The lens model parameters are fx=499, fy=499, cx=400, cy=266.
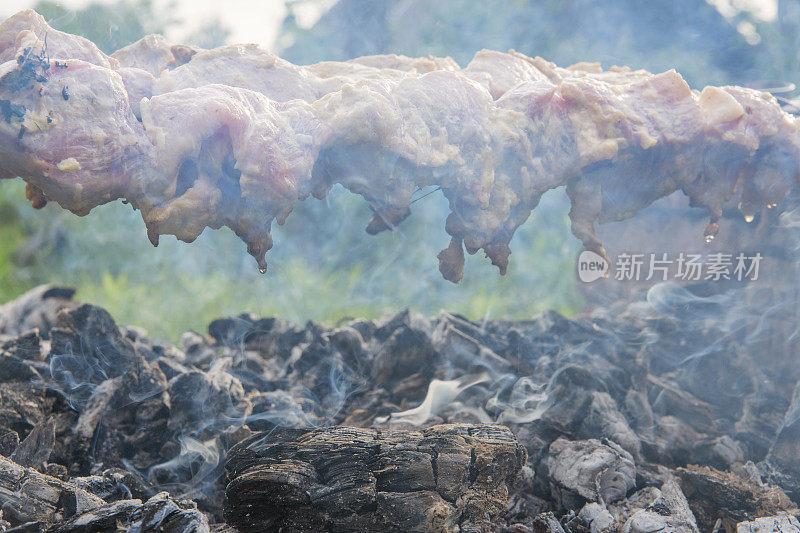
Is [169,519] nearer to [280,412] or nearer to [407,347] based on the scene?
[280,412]

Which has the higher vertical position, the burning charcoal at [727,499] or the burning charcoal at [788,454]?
the burning charcoal at [788,454]

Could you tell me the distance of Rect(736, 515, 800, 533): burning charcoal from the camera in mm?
2402

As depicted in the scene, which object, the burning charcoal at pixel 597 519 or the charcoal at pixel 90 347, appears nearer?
the burning charcoal at pixel 597 519

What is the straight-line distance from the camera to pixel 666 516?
8.26ft

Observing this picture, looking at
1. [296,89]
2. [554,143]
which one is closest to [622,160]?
[554,143]

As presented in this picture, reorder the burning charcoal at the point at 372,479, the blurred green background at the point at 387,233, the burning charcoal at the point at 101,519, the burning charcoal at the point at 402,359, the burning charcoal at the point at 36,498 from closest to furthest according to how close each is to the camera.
→ the burning charcoal at the point at 101,519
the burning charcoal at the point at 36,498
the burning charcoal at the point at 372,479
the burning charcoal at the point at 402,359
the blurred green background at the point at 387,233

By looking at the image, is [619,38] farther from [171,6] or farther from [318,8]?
[171,6]

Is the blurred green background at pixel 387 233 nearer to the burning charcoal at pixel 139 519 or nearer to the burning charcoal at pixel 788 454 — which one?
the burning charcoal at pixel 788 454

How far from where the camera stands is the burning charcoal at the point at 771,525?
240 cm

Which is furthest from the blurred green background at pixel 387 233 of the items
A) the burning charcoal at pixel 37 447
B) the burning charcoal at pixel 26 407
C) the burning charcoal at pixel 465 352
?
the burning charcoal at pixel 37 447

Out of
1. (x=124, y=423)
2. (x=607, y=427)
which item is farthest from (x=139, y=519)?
(x=607, y=427)

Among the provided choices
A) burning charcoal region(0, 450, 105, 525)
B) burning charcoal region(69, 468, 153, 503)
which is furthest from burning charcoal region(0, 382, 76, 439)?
burning charcoal region(0, 450, 105, 525)

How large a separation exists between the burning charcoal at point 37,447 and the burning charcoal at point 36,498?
10.6 inches

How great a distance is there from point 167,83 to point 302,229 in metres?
5.94
